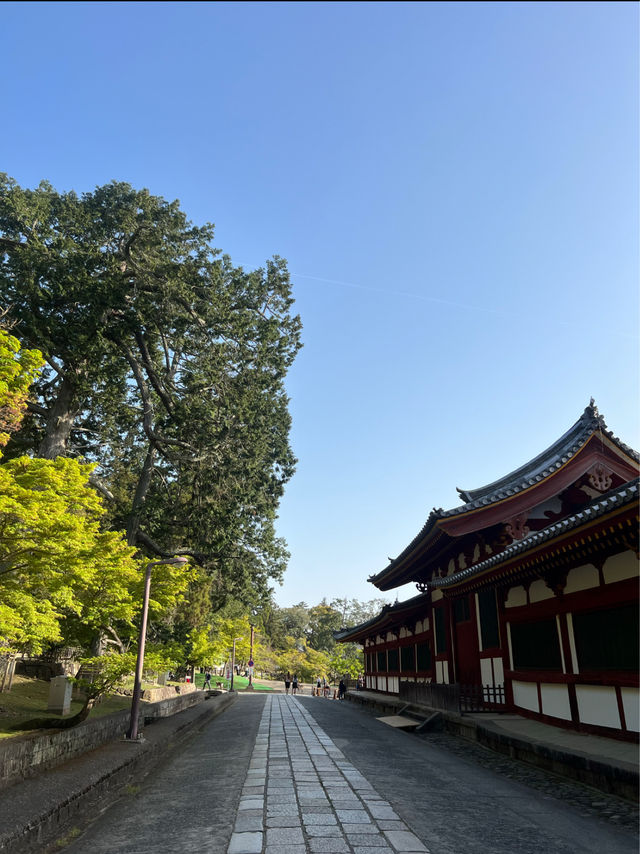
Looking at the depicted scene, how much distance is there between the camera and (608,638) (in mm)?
10133

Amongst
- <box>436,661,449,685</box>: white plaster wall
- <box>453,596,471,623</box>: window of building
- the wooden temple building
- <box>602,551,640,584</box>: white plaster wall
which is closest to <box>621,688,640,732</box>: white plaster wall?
the wooden temple building

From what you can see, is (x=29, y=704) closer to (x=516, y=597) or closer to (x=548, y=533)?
(x=516, y=597)

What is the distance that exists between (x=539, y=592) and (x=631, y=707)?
3.81m

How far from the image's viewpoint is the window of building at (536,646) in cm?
1209

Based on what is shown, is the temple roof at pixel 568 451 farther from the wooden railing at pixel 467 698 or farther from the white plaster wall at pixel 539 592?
the wooden railing at pixel 467 698

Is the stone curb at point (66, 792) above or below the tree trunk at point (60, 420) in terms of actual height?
below

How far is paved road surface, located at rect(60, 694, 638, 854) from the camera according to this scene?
5.89m

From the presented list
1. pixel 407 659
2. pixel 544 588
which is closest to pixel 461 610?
pixel 544 588

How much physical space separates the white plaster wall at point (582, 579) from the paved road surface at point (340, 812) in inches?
158

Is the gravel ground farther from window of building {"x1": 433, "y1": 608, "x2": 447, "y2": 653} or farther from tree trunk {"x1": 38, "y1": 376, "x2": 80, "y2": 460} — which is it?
tree trunk {"x1": 38, "y1": 376, "x2": 80, "y2": 460}

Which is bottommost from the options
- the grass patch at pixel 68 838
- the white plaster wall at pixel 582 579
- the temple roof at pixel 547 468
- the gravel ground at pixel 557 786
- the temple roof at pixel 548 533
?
the grass patch at pixel 68 838

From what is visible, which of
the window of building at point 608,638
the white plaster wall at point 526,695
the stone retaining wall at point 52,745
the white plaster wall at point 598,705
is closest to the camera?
the stone retaining wall at point 52,745

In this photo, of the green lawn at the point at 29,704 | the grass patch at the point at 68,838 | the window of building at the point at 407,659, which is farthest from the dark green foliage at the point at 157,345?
the grass patch at the point at 68,838

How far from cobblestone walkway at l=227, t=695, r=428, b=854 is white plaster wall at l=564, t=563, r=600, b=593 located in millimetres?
5782
